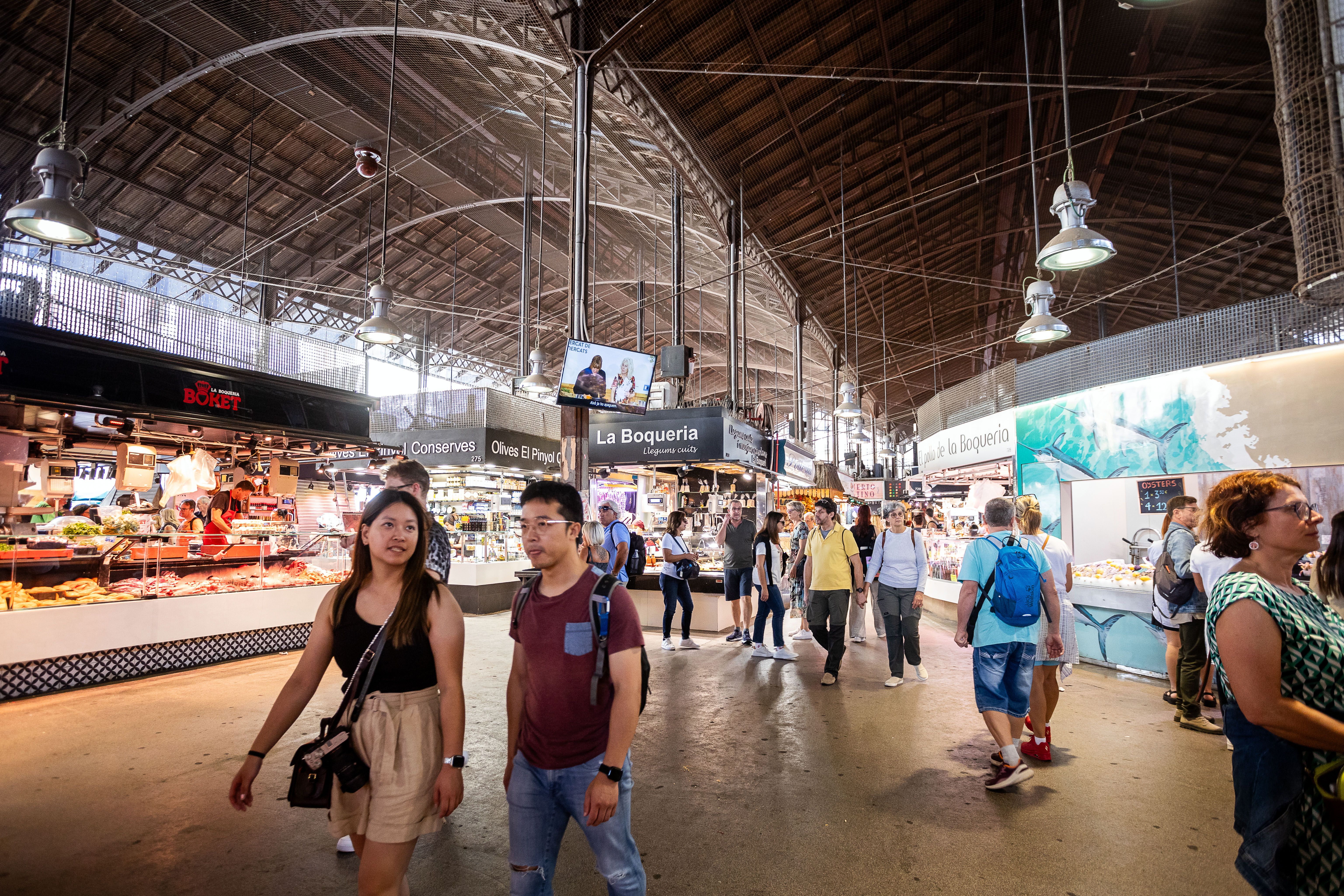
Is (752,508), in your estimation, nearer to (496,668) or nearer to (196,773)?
(496,668)

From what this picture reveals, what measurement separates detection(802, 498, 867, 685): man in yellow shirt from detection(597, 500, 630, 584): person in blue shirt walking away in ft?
6.42

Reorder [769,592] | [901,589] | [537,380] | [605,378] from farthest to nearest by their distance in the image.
Result: [537,380]
[605,378]
[769,592]
[901,589]

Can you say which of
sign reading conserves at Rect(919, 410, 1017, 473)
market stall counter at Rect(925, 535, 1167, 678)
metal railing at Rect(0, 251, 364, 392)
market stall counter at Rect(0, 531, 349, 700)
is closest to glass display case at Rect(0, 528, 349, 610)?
market stall counter at Rect(0, 531, 349, 700)

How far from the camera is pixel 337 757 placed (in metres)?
1.90

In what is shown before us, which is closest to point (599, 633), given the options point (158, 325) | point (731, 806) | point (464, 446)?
point (731, 806)

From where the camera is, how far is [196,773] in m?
4.03

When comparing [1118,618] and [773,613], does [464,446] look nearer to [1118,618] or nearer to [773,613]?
[773,613]

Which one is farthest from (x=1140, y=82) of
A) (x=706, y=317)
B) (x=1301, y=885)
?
(x=1301, y=885)

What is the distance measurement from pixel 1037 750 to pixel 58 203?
8.24 metres

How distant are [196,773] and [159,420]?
524 cm

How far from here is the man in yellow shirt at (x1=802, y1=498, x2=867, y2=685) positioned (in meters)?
6.41

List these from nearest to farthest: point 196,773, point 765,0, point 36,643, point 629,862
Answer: point 629,862 → point 196,773 → point 36,643 → point 765,0

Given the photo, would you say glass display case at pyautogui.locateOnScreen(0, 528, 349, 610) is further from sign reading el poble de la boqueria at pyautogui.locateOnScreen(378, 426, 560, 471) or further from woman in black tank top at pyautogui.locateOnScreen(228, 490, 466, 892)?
sign reading el poble de la boqueria at pyautogui.locateOnScreen(378, 426, 560, 471)

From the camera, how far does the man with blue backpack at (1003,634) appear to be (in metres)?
3.81
